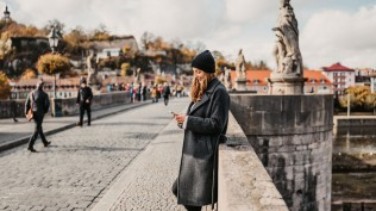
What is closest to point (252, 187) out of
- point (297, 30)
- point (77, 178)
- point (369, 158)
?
point (77, 178)

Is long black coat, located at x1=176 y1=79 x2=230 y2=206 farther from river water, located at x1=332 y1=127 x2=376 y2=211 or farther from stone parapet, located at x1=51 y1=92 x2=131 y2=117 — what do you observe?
river water, located at x1=332 y1=127 x2=376 y2=211

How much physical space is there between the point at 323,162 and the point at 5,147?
856 cm

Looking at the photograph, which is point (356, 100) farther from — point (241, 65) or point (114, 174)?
point (114, 174)

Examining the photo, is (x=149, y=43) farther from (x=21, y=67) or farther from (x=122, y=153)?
(x=122, y=153)

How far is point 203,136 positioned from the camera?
13.6 ft

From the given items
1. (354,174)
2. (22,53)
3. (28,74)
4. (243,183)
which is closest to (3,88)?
(243,183)

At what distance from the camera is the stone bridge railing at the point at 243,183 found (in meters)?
3.29

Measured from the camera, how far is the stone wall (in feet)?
38.9

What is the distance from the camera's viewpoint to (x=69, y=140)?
13086mm

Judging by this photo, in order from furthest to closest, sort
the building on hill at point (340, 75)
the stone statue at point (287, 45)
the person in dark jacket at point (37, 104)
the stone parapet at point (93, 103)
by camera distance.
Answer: the building on hill at point (340, 75)
the stone parapet at point (93, 103)
the stone statue at point (287, 45)
the person in dark jacket at point (37, 104)

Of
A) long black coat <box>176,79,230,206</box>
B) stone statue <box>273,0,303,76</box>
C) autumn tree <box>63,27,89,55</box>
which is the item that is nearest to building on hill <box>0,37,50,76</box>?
autumn tree <box>63,27,89,55</box>

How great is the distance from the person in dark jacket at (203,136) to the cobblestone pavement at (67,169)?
8.85 feet

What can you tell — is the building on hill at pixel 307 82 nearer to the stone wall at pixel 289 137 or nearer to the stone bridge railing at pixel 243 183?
the stone wall at pixel 289 137

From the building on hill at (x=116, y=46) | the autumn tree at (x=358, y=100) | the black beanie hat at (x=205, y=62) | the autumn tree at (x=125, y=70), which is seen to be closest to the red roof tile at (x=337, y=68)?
the building on hill at (x=116, y=46)
